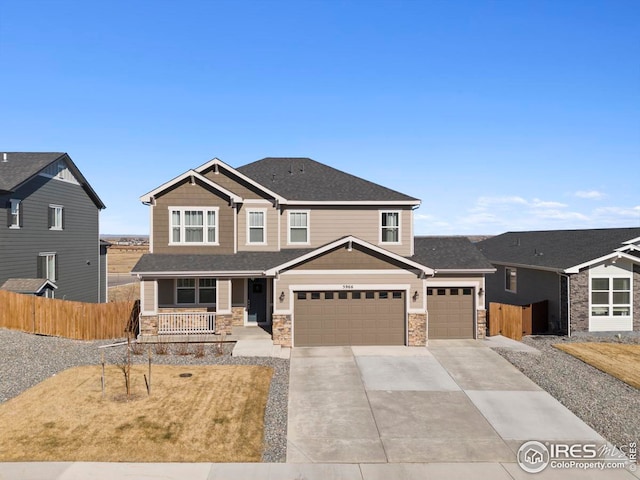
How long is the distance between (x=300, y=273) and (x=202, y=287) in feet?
17.8

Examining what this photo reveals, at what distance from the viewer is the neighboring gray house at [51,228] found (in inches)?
898

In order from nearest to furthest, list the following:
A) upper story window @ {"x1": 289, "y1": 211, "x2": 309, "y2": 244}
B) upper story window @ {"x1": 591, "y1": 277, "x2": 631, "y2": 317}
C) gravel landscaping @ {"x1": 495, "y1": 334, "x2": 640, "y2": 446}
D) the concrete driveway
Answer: the concrete driveway < gravel landscaping @ {"x1": 495, "y1": 334, "x2": 640, "y2": 446} < upper story window @ {"x1": 591, "y1": 277, "x2": 631, "y2": 317} < upper story window @ {"x1": 289, "y1": 211, "x2": 309, "y2": 244}

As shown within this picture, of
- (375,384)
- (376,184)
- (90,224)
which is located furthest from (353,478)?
(90,224)

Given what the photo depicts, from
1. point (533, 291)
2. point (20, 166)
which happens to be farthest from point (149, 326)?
point (533, 291)

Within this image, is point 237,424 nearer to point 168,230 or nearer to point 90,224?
point 168,230

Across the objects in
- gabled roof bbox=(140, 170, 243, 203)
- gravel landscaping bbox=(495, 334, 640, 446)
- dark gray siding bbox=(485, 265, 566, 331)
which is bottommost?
gravel landscaping bbox=(495, 334, 640, 446)

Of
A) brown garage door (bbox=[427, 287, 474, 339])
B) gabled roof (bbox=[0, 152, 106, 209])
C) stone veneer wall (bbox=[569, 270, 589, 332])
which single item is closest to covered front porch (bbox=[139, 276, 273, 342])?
brown garage door (bbox=[427, 287, 474, 339])

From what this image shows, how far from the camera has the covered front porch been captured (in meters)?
18.6

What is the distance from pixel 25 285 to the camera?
874 inches

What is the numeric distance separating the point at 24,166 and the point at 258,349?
1844 centimetres

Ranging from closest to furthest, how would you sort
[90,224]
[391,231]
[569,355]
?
[569,355] < [391,231] < [90,224]

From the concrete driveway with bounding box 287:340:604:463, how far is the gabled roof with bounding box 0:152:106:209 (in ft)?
58.0

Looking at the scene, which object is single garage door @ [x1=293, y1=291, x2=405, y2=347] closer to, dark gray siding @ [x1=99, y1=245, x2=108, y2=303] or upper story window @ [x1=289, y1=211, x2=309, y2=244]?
upper story window @ [x1=289, y1=211, x2=309, y2=244]

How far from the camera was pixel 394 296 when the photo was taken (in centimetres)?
1814
